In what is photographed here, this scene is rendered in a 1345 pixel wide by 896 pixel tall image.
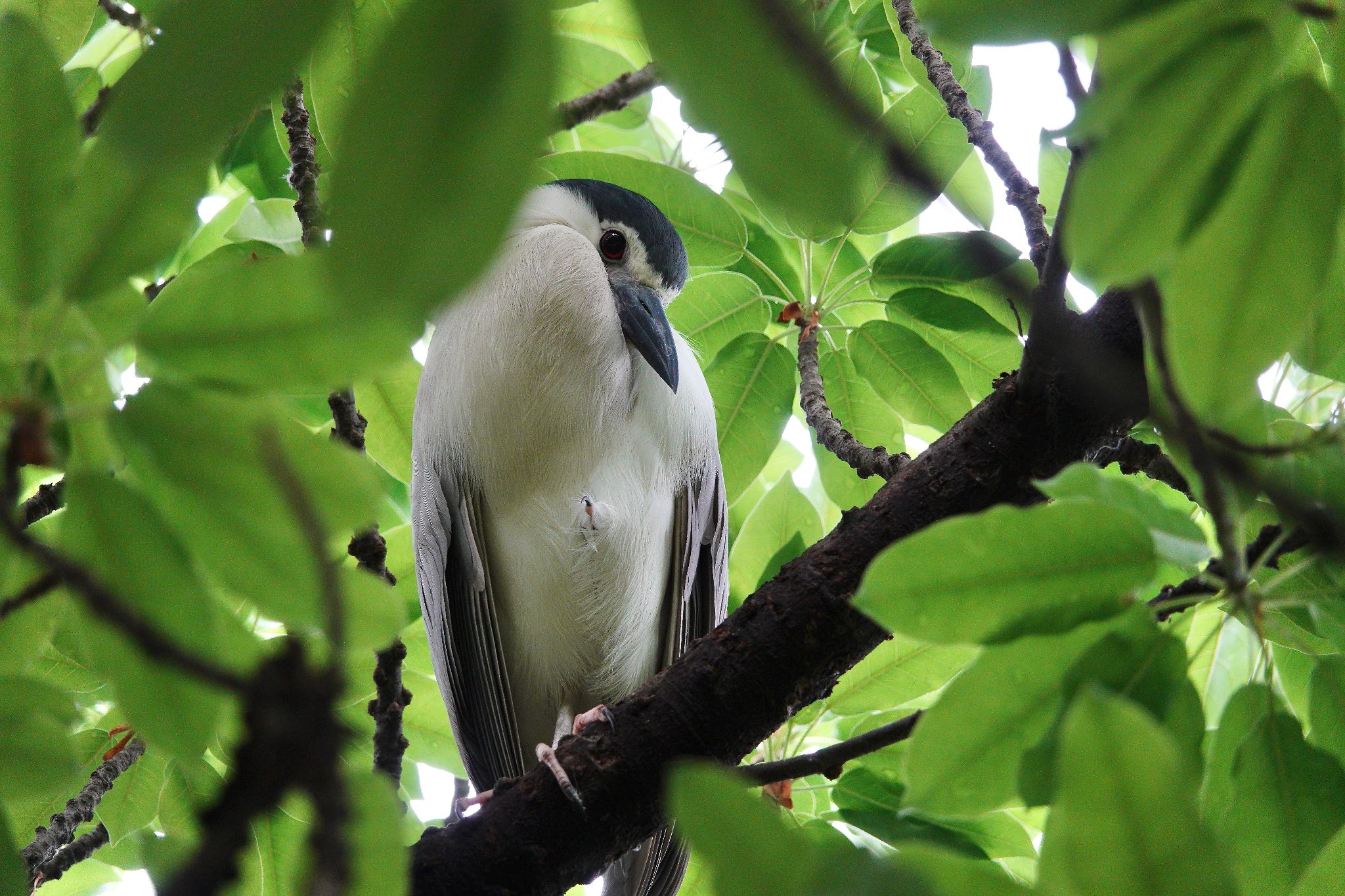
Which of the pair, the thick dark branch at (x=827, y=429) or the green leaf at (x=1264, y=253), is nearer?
the green leaf at (x=1264, y=253)

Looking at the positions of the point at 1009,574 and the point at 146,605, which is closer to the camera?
the point at 146,605

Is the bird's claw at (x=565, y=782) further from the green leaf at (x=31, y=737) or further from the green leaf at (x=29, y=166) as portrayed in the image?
the green leaf at (x=29, y=166)

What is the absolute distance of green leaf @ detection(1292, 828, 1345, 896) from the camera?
0.89m

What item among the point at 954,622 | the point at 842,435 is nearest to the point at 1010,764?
the point at 954,622

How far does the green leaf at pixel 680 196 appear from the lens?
2150 millimetres

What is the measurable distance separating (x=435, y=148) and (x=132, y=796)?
2086 millimetres

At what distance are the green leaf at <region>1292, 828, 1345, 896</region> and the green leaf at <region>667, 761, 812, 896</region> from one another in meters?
0.55

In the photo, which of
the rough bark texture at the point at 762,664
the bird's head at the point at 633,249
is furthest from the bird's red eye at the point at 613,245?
the rough bark texture at the point at 762,664

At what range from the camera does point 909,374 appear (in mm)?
2150

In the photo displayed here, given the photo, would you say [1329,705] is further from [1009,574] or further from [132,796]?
[132,796]

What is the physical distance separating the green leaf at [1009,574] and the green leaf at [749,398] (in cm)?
144

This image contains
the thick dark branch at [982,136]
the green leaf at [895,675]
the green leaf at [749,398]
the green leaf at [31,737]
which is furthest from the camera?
the green leaf at [749,398]

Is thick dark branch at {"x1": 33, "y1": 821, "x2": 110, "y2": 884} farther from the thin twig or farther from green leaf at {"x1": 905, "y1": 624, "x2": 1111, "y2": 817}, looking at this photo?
the thin twig

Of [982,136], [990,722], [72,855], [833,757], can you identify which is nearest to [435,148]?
[990,722]
